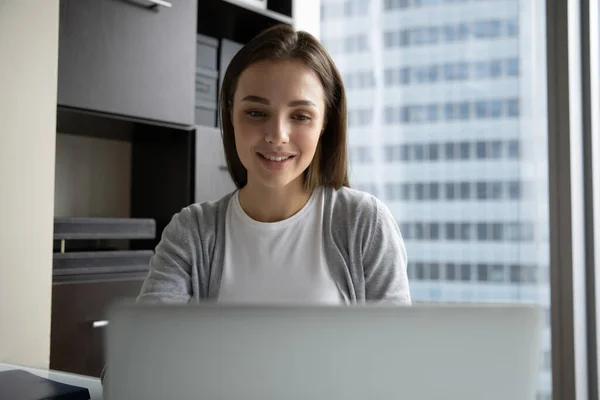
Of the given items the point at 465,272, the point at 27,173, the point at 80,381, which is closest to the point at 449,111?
the point at 465,272

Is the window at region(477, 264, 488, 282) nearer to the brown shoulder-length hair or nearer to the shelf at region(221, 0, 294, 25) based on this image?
the shelf at region(221, 0, 294, 25)

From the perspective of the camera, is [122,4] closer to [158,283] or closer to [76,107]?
[76,107]

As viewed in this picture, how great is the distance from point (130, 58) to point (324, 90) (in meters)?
0.85

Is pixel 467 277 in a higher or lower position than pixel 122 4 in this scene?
lower

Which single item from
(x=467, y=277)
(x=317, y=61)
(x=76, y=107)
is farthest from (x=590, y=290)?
(x=76, y=107)

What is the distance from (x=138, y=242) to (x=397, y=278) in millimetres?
1190

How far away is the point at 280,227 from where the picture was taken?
1.36 m

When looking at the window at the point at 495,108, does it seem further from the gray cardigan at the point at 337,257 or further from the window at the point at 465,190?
the gray cardigan at the point at 337,257

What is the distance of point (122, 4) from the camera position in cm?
199

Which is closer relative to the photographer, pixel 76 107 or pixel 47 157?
pixel 47 157

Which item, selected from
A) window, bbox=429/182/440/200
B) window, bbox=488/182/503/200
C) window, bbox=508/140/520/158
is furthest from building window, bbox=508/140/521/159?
window, bbox=429/182/440/200

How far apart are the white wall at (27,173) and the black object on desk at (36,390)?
0.56 m

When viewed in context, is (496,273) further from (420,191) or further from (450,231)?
(420,191)

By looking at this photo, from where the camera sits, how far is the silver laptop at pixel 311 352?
58 cm
